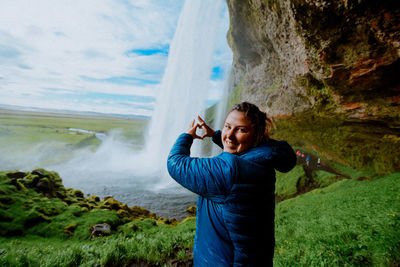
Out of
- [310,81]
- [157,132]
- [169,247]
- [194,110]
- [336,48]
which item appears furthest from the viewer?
[157,132]

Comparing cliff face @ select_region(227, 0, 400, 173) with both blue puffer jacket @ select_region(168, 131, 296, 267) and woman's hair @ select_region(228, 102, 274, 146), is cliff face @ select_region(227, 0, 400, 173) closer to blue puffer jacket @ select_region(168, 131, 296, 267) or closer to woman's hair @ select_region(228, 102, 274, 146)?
woman's hair @ select_region(228, 102, 274, 146)

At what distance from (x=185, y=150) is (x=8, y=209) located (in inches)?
502

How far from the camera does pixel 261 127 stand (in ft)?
5.92

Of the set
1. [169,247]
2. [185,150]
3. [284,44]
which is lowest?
[169,247]

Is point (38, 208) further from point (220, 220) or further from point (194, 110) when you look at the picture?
point (194, 110)

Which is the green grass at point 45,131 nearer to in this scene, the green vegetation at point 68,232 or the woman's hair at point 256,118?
the green vegetation at point 68,232

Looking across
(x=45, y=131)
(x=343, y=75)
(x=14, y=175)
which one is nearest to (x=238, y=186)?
(x=343, y=75)

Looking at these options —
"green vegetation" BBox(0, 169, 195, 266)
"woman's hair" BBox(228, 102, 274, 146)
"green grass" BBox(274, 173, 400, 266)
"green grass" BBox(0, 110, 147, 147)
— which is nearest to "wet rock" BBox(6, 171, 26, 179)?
"green vegetation" BBox(0, 169, 195, 266)

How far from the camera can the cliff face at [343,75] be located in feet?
20.6

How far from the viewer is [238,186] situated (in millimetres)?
1453

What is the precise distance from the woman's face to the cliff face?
713 cm

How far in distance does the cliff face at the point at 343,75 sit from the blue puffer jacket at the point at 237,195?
7395 mm

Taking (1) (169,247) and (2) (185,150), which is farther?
(1) (169,247)

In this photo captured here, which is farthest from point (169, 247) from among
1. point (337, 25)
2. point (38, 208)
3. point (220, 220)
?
point (38, 208)
